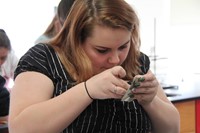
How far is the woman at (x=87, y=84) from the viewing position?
0.86 m

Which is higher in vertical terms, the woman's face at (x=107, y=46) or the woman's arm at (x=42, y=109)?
the woman's face at (x=107, y=46)

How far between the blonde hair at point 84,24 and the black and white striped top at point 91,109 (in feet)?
0.11

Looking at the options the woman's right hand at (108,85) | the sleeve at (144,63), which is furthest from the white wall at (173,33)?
the woman's right hand at (108,85)

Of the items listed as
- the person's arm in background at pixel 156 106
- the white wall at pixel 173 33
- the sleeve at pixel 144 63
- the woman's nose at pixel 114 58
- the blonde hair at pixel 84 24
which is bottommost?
the white wall at pixel 173 33

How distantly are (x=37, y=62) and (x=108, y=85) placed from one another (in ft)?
0.79

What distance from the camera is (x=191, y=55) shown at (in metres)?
4.65

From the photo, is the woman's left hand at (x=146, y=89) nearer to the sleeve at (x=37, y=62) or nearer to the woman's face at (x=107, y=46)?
the woman's face at (x=107, y=46)

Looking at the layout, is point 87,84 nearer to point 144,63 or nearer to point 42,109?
point 42,109

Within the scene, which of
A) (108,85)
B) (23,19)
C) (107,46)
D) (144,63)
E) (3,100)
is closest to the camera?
(108,85)

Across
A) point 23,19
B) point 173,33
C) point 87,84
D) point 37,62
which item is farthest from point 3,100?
point 173,33

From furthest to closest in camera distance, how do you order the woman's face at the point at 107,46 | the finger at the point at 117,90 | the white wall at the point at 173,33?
the white wall at the point at 173,33 < the woman's face at the point at 107,46 < the finger at the point at 117,90

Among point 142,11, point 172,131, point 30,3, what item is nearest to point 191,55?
point 142,11

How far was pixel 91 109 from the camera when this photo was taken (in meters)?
0.95

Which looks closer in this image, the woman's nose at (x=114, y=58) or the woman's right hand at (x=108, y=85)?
the woman's right hand at (x=108, y=85)
